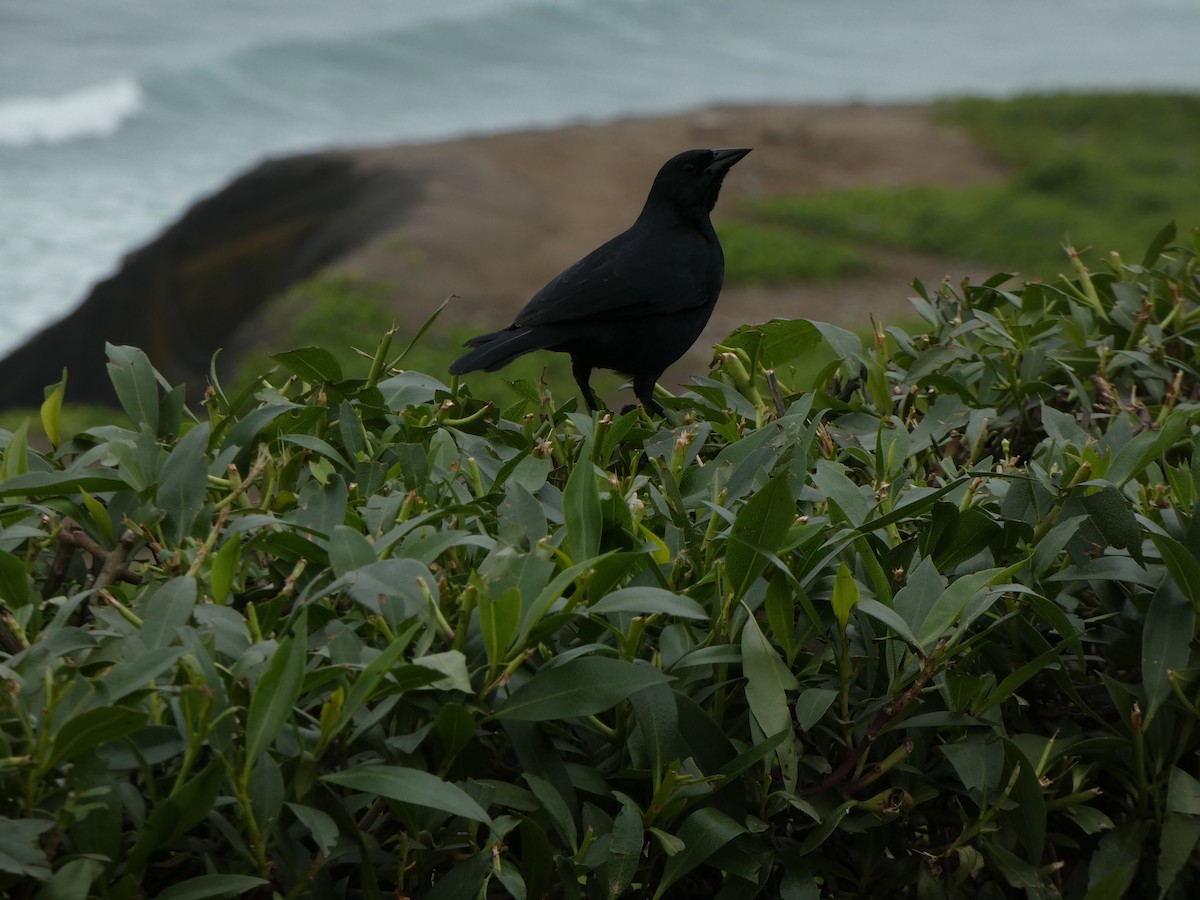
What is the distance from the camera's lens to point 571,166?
1105 cm

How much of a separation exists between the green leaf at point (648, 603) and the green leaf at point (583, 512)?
3.0 inches

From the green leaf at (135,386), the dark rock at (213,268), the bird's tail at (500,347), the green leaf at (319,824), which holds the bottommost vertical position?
the dark rock at (213,268)

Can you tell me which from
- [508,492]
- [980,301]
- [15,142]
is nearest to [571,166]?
[15,142]

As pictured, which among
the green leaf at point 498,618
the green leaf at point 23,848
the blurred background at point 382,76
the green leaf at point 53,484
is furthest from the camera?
the blurred background at point 382,76

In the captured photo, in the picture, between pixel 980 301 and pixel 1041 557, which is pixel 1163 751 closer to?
pixel 1041 557

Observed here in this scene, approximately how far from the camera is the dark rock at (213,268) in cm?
862

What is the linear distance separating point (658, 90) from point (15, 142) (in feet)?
22.7

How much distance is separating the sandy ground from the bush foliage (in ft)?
19.8

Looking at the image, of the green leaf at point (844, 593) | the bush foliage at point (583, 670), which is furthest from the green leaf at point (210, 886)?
the green leaf at point (844, 593)

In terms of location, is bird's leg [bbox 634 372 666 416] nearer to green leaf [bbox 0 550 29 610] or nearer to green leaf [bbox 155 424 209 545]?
green leaf [bbox 155 424 209 545]

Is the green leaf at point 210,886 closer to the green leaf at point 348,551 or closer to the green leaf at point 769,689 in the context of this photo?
the green leaf at point 348,551

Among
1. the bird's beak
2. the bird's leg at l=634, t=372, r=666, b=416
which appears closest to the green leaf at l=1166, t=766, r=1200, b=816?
the bird's leg at l=634, t=372, r=666, b=416

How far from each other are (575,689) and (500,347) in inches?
68.1

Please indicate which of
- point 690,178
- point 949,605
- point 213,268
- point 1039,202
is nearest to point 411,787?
point 949,605
